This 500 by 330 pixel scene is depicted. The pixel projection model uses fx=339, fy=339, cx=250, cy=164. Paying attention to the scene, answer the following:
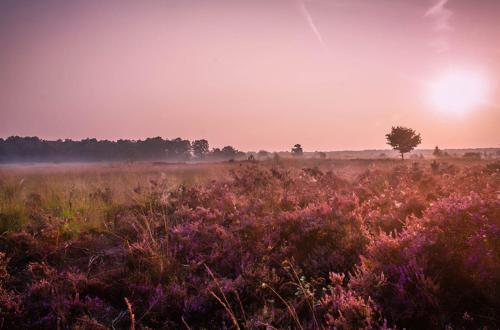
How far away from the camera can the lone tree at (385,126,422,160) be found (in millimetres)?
55906

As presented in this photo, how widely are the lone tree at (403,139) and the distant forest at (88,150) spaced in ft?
145

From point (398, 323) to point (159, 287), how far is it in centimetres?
264

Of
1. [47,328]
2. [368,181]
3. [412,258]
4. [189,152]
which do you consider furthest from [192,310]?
[189,152]

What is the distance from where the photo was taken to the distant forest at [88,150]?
8544 cm

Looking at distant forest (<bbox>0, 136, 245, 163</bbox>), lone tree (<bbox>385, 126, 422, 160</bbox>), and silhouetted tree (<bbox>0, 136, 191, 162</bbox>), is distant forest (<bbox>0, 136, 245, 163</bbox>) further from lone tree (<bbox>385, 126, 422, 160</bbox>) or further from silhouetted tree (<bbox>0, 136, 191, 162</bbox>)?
lone tree (<bbox>385, 126, 422, 160</bbox>)

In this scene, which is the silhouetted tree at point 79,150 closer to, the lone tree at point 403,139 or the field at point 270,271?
the lone tree at point 403,139

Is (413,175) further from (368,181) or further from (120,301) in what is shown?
(120,301)

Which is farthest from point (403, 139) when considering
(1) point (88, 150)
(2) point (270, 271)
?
(1) point (88, 150)

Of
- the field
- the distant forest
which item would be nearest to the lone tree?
the distant forest

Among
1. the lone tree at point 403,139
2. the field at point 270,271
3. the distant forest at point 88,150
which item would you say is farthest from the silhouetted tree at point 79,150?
the field at point 270,271

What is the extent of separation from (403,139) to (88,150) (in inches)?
3050

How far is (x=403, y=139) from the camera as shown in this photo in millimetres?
55969

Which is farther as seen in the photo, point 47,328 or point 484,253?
point 47,328

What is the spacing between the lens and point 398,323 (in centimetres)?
314
